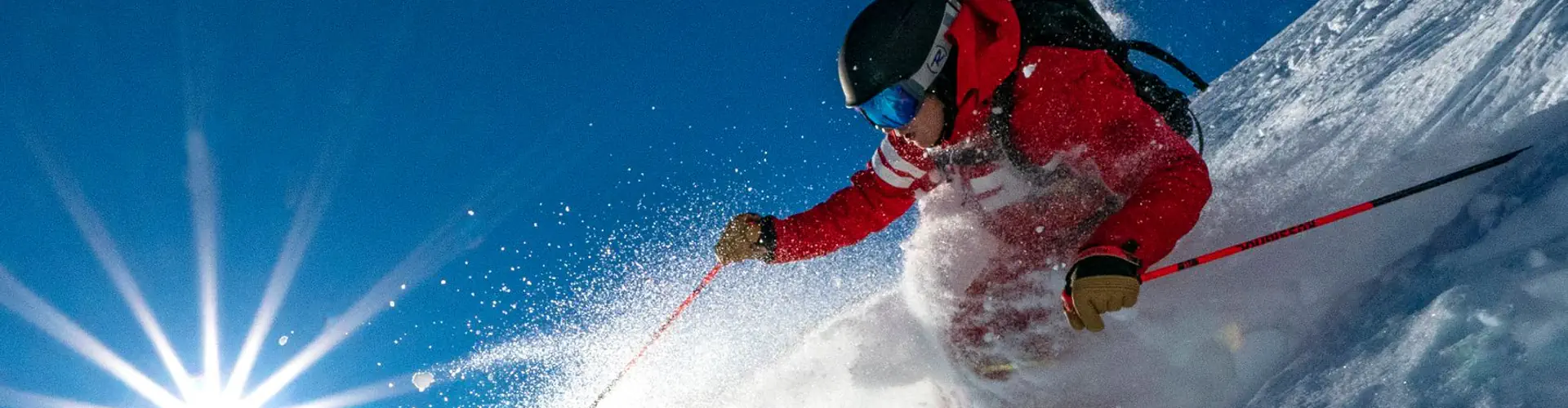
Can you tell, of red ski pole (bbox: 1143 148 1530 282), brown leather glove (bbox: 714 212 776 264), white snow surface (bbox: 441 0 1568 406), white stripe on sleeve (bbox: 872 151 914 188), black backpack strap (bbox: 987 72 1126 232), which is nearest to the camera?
white snow surface (bbox: 441 0 1568 406)

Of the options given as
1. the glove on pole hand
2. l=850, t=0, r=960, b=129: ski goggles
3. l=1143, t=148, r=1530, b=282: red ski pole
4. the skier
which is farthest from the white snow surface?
l=850, t=0, r=960, b=129: ski goggles

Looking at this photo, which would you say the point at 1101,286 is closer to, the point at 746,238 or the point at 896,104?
the point at 896,104

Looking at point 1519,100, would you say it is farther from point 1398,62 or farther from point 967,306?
point 1398,62

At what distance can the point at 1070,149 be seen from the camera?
10.2 ft

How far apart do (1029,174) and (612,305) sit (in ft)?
10.6

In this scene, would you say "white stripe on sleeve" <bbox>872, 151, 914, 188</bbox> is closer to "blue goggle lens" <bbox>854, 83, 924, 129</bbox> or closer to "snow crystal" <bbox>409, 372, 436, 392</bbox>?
"blue goggle lens" <bbox>854, 83, 924, 129</bbox>

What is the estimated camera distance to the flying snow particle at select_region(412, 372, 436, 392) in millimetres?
4863

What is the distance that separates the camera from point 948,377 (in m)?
3.69

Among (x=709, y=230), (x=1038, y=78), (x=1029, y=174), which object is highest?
(x=709, y=230)

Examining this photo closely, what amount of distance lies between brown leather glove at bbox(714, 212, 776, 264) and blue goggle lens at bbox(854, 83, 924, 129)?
105cm

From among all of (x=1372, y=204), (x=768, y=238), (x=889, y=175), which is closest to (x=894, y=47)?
(x=889, y=175)

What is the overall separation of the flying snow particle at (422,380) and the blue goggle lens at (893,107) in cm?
299

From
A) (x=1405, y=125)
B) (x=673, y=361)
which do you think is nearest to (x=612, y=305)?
(x=673, y=361)

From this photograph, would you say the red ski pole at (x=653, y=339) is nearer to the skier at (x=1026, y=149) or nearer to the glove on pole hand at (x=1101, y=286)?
the skier at (x=1026, y=149)
